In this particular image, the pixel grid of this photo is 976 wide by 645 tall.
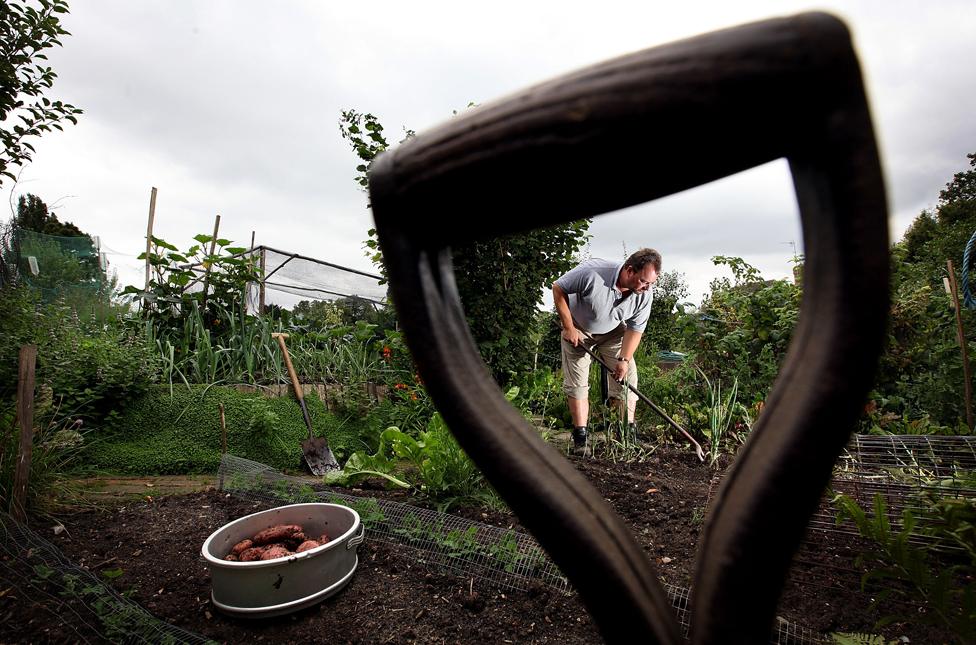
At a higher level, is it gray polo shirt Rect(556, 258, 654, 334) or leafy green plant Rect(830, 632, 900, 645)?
gray polo shirt Rect(556, 258, 654, 334)

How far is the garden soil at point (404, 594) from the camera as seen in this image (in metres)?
1.79

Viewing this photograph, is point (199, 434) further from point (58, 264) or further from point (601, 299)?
point (58, 264)

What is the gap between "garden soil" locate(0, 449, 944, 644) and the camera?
1.79m

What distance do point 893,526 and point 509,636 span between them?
161 centimetres

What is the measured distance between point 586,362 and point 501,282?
114 centimetres

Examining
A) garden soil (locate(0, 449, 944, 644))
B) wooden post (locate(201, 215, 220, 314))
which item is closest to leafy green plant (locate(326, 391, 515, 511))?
garden soil (locate(0, 449, 944, 644))

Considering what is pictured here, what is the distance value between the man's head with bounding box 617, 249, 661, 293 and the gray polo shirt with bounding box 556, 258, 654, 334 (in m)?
0.09

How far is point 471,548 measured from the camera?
224 centimetres

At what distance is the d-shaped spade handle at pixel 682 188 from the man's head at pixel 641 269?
431 cm

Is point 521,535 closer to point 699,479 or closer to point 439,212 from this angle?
point 699,479

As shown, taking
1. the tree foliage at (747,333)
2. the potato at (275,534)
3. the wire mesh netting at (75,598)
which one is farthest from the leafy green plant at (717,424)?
the wire mesh netting at (75,598)

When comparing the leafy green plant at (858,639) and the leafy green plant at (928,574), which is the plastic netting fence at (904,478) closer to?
the leafy green plant at (928,574)

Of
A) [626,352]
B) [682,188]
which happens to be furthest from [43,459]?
[626,352]

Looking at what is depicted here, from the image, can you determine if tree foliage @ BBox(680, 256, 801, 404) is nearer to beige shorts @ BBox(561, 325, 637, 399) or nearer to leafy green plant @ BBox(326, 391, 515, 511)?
beige shorts @ BBox(561, 325, 637, 399)
